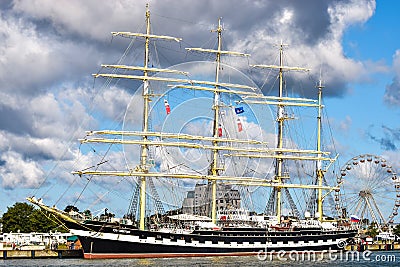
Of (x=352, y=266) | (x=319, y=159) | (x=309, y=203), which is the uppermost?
(x=319, y=159)

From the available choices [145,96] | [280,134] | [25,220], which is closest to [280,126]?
[280,134]

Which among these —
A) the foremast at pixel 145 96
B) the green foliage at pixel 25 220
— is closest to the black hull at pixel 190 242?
the foremast at pixel 145 96

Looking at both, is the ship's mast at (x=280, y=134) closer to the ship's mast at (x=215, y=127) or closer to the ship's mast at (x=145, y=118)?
the ship's mast at (x=215, y=127)

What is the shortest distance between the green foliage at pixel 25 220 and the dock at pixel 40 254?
27731mm

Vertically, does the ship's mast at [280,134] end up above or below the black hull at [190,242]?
above

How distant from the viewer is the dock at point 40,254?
9088 centimetres

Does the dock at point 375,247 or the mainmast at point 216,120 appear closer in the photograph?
the mainmast at point 216,120

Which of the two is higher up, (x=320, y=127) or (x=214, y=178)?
(x=320, y=127)

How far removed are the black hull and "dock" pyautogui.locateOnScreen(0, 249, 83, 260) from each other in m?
7.17

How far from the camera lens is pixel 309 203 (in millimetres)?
118688

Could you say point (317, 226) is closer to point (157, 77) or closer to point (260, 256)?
point (260, 256)

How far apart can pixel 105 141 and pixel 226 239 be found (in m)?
20.1

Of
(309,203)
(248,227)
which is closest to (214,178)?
(248,227)

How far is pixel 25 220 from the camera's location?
125562mm
